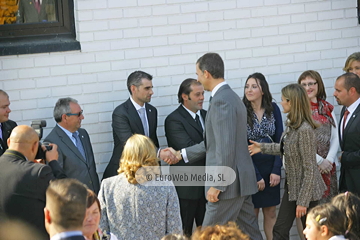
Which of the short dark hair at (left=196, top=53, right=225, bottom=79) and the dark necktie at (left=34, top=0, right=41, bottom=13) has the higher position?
the dark necktie at (left=34, top=0, right=41, bottom=13)

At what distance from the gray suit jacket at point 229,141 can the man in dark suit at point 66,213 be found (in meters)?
1.87

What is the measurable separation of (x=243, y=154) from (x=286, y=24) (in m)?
2.16

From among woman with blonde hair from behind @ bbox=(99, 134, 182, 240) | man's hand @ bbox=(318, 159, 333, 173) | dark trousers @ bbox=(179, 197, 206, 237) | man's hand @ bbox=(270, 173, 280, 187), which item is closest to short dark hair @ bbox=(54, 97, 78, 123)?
dark trousers @ bbox=(179, 197, 206, 237)

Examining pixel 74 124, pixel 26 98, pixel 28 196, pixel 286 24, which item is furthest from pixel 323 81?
pixel 28 196

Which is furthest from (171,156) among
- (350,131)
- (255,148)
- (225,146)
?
(350,131)

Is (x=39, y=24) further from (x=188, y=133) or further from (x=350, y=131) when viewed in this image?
(x=350, y=131)

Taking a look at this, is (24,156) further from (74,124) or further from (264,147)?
(264,147)

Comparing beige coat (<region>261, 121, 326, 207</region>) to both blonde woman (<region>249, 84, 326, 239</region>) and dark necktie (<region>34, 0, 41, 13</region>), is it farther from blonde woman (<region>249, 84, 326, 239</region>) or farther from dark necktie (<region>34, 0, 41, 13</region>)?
dark necktie (<region>34, 0, 41, 13</region>)

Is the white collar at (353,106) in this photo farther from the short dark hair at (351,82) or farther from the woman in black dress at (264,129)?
the woman in black dress at (264,129)

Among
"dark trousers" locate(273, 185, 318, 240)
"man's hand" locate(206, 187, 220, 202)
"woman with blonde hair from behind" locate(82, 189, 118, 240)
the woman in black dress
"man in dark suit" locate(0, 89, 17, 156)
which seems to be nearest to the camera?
"woman with blonde hair from behind" locate(82, 189, 118, 240)

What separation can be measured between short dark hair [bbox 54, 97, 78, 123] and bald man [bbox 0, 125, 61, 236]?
4.62 ft

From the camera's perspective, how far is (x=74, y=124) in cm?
523

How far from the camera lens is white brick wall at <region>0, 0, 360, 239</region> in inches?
218

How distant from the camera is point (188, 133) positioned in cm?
548
